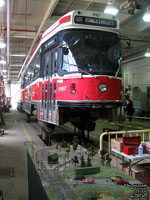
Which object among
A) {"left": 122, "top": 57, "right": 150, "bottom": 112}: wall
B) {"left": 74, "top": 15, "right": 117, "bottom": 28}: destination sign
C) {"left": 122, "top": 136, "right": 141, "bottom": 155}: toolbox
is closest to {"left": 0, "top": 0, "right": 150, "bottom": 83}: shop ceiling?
{"left": 122, "top": 57, "right": 150, "bottom": 112}: wall

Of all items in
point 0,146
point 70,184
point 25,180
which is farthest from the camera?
point 0,146

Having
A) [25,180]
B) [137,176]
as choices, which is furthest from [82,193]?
[25,180]

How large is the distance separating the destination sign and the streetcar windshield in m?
0.28

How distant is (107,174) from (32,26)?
1588 cm

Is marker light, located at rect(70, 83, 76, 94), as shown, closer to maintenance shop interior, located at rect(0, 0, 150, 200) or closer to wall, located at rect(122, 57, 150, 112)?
maintenance shop interior, located at rect(0, 0, 150, 200)

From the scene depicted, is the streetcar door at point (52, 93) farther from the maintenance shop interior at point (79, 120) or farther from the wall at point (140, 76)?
the wall at point (140, 76)

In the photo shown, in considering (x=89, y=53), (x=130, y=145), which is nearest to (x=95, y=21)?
(x=89, y=53)

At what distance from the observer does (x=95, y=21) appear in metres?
7.49

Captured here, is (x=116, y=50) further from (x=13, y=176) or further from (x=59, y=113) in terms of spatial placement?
(x=13, y=176)

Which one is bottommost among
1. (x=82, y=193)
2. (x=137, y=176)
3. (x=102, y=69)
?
(x=137, y=176)

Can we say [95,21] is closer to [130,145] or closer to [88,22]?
[88,22]

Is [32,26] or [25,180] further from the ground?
[32,26]

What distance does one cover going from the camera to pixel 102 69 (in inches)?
284

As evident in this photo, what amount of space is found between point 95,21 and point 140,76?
17854 mm
